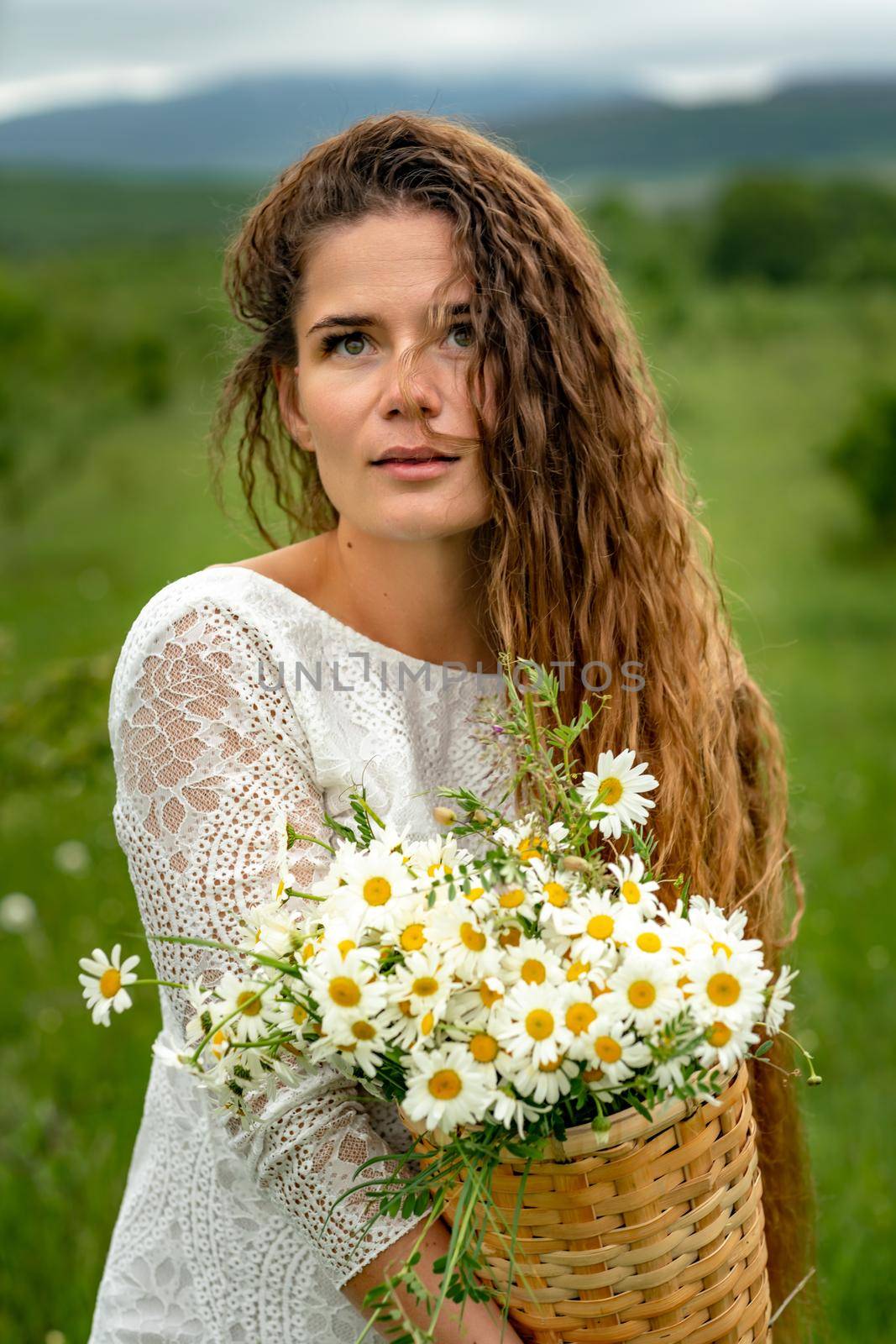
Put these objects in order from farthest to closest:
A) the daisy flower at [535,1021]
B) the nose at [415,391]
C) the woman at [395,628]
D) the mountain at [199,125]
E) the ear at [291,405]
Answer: the mountain at [199,125], the ear at [291,405], the nose at [415,391], the woman at [395,628], the daisy flower at [535,1021]

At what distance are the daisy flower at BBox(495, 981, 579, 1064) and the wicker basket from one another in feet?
0.52

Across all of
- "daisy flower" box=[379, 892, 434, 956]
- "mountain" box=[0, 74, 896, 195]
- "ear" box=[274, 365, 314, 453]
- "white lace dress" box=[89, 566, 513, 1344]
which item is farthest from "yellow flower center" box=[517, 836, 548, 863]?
"mountain" box=[0, 74, 896, 195]

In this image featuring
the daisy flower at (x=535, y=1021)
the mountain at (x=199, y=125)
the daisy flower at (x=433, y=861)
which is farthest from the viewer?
the mountain at (x=199, y=125)

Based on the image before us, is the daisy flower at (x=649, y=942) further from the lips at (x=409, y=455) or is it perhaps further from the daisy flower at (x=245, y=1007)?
the lips at (x=409, y=455)

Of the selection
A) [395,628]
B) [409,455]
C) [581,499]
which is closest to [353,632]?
[395,628]

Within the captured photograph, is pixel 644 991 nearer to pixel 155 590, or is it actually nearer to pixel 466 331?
pixel 466 331

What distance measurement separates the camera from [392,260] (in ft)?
6.25

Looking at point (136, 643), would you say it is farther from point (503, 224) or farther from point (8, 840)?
point (8, 840)

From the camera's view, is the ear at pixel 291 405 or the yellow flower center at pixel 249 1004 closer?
the yellow flower center at pixel 249 1004

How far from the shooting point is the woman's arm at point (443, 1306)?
1445 millimetres

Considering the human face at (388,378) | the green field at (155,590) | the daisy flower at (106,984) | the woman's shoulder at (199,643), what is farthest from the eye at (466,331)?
the daisy flower at (106,984)

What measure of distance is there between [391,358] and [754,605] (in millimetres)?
7416

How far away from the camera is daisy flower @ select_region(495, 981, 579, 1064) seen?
1.18 m

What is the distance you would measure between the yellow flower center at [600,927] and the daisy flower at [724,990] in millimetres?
85
